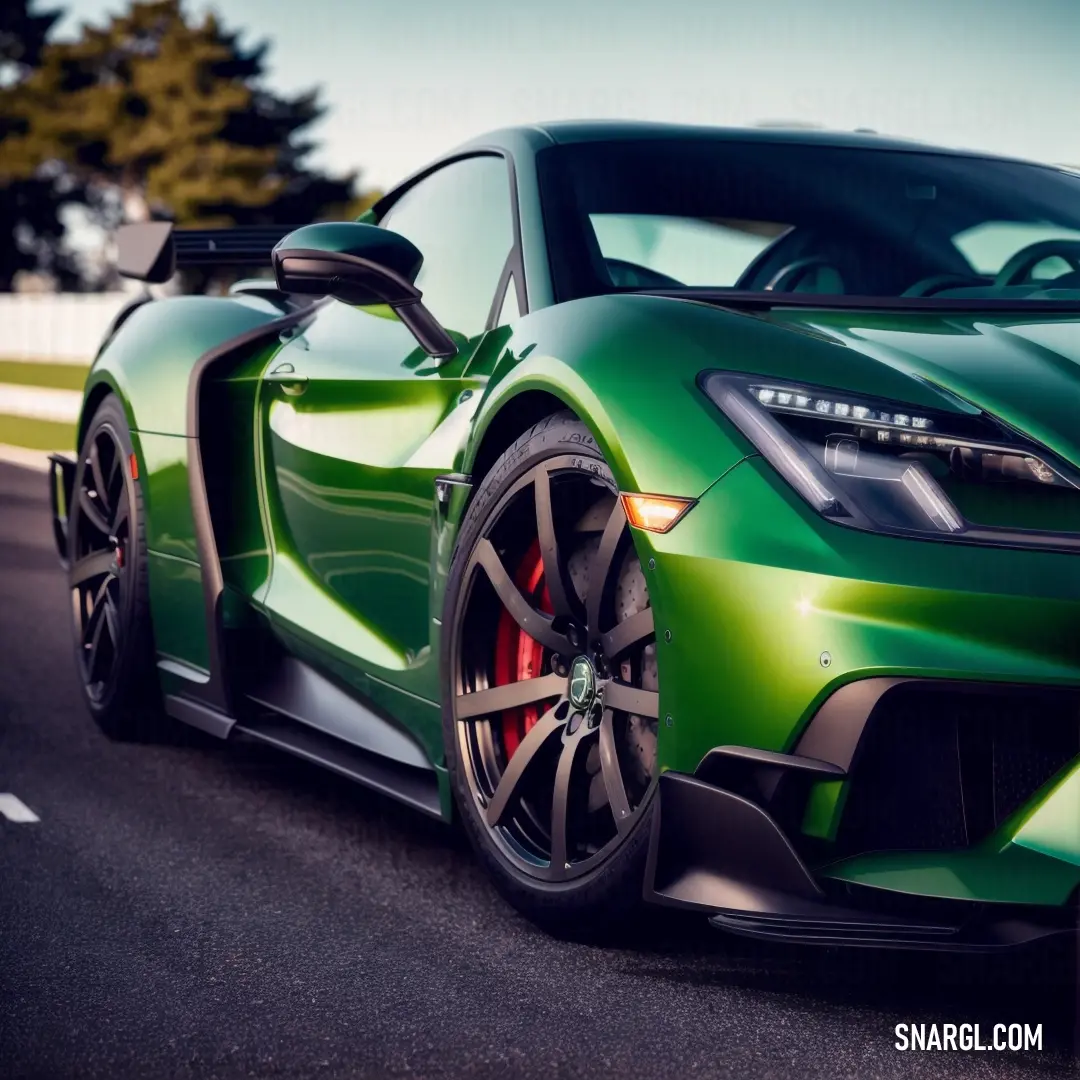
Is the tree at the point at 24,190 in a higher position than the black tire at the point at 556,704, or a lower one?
lower

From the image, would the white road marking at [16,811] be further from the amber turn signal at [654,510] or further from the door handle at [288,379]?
the amber turn signal at [654,510]

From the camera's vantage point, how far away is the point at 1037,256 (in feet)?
13.8

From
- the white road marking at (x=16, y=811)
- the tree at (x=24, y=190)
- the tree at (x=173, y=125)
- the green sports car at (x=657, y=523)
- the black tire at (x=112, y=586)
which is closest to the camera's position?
the green sports car at (x=657, y=523)

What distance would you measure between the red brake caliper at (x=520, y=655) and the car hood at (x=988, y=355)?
2.11 feet

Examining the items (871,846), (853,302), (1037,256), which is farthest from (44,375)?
(871,846)

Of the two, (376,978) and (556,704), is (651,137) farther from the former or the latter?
(376,978)

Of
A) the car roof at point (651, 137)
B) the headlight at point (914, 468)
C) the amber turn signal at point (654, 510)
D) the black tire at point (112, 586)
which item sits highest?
Answer: the car roof at point (651, 137)

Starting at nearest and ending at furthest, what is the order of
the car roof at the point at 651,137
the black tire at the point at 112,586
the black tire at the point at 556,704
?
the black tire at the point at 556,704
the car roof at the point at 651,137
the black tire at the point at 112,586

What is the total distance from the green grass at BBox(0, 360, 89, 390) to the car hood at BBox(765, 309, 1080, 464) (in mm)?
27553

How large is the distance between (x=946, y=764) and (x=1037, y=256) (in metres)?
1.80

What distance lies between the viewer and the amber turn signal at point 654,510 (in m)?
2.92

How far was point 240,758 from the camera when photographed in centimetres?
518

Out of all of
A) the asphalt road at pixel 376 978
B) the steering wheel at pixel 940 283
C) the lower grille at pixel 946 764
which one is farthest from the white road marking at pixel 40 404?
the lower grille at pixel 946 764

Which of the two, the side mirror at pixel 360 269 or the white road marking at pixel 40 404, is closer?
the side mirror at pixel 360 269
